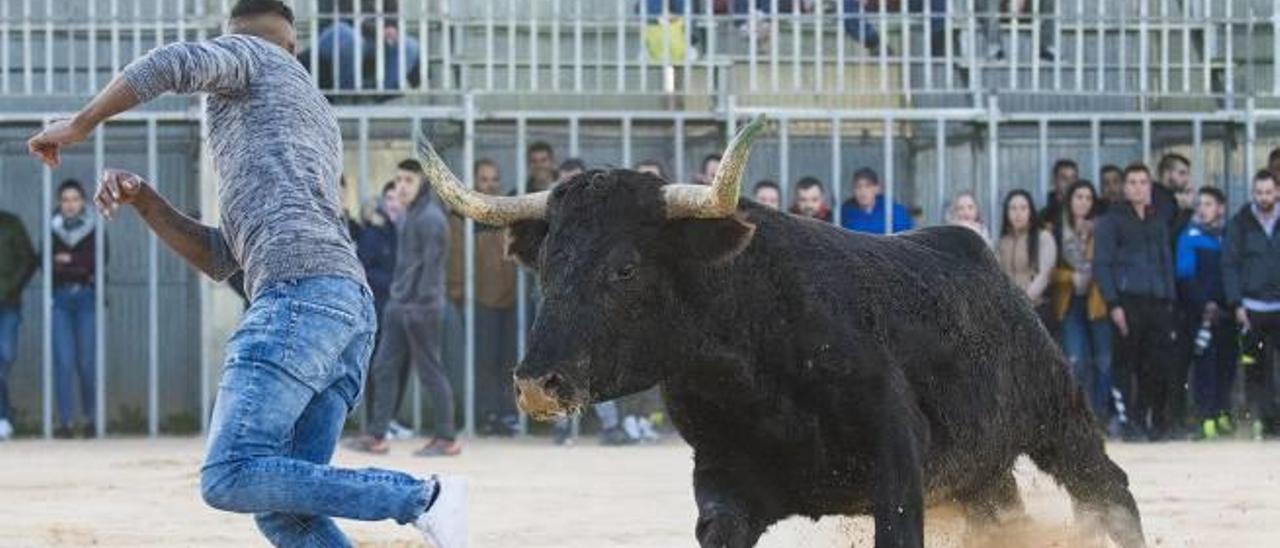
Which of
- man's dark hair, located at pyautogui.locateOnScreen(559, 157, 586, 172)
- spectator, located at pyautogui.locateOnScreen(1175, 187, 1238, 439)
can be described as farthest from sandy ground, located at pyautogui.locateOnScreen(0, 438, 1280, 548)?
man's dark hair, located at pyautogui.locateOnScreen(559, 157, 586, 172)

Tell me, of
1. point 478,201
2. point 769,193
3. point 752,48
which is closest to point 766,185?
point 769,193

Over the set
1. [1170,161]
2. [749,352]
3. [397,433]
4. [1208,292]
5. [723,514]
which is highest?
[1170,161]

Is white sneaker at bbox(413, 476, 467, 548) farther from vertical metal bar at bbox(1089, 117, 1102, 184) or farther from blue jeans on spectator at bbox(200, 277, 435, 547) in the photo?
vertical metal bar at bbox(1089, 117, 1102, 184)

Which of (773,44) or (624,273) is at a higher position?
(773,44)

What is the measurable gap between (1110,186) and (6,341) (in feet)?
25.0

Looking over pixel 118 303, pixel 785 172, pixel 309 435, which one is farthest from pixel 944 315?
pixel 118 303

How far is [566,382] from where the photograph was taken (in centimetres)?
711

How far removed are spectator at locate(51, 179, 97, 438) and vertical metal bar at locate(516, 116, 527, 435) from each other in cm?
292

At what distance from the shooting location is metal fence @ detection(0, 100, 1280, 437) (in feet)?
59.4

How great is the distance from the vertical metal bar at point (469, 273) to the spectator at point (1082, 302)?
394 centimetres

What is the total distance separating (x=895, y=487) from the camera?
765 cm

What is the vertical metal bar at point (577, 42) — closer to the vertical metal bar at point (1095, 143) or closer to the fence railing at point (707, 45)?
the fence railing at point (707, 45)

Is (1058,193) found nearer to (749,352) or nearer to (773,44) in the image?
(773,44)

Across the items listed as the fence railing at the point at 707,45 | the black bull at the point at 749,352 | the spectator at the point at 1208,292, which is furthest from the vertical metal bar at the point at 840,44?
the black bull at the point at 749,352
